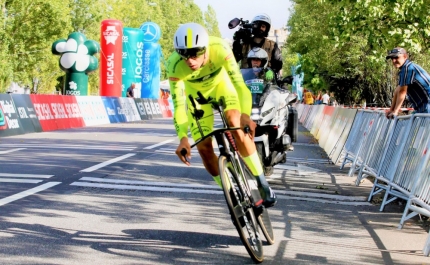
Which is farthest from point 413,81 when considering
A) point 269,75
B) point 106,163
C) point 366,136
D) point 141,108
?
point 141,108

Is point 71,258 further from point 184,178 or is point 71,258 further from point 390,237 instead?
point 184,178

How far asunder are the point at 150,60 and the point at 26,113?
93.1 ft

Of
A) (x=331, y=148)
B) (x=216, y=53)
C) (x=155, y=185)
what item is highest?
(x=216, y=53)

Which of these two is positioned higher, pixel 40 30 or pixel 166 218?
pixel 166 218

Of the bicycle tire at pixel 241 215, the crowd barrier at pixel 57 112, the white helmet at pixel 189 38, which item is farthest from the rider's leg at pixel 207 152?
the crowd barrier at pixel 57 112

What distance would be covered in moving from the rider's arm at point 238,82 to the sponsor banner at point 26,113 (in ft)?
51.9

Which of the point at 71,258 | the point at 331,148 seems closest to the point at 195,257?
the point at 71,258

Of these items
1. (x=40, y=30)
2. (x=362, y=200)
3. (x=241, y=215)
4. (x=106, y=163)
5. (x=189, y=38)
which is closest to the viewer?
(x=241, y=215)

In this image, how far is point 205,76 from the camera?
661 centimetres

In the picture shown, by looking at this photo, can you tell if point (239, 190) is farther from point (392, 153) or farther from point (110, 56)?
point (110, 56)

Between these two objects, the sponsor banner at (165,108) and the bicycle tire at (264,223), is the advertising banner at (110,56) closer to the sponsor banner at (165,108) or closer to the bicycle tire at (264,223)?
the sponsor banner at (165,108)

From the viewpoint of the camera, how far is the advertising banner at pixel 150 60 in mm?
49844

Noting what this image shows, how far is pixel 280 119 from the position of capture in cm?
1101

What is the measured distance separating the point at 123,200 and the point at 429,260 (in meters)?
3.72
